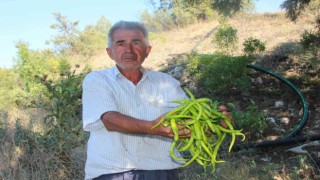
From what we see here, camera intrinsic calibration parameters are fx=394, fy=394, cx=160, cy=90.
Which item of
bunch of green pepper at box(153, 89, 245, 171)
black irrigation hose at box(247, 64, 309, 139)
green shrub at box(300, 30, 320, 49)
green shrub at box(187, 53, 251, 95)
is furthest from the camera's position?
green shrub at box(187, 53, 251, 95)

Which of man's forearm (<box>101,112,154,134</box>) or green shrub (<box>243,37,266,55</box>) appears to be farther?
green shrub (<box>243,37,266,55</box>)

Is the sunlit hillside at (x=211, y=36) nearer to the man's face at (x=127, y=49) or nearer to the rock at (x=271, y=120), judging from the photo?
the rock at (x=271, y=120)

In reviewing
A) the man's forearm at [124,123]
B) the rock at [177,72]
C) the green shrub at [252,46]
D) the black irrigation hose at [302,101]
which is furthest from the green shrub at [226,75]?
the man's forearm at [124,123]

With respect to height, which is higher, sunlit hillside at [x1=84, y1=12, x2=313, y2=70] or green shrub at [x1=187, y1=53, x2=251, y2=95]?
sunlit hillside at [x1=84, y1=12, x2=313, y2=70]

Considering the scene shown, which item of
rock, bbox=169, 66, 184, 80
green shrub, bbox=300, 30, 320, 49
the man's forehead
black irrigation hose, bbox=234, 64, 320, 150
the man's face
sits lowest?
black irrigation hose, bbox=234, 64, 320, 150

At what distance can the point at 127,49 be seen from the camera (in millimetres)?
1959

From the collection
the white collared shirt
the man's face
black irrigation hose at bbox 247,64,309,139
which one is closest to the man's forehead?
the man's face

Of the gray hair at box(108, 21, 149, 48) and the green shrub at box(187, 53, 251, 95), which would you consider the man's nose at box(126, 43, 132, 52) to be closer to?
the gray hair at box(108, 21, 149, 48)

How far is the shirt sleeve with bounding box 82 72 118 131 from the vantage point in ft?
5.79

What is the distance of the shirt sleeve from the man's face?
0.15 metres

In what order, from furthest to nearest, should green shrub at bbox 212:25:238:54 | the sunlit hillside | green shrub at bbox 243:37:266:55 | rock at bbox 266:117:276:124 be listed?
1. the sunlit hillside
2. green shrub at bbox 212:25:238:54
3. green shrub at bbox 243:37:266:55
4. rock at bbox 266:117:276:124

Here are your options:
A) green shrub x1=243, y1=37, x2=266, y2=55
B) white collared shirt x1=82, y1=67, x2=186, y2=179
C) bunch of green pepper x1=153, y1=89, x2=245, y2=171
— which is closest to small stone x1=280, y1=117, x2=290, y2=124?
green shrub x1=243, y1=37, x2=266, y2=55

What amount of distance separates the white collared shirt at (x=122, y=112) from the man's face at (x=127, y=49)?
60 millimetres

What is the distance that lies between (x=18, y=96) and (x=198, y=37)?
251 inches
